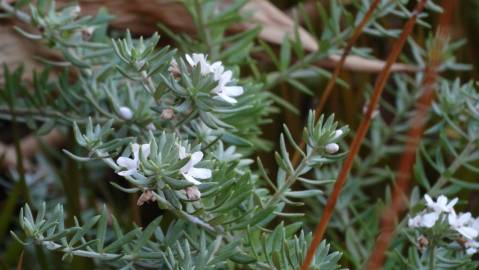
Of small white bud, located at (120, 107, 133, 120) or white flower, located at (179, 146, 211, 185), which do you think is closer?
white flower, located at (179, 146, 211, 185)

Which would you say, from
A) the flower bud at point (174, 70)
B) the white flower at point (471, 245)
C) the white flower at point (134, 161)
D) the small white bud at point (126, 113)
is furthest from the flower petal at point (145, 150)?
the white flower at point (471, 245)

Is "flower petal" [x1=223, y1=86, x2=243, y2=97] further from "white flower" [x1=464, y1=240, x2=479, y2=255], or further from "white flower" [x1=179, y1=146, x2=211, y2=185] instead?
"white flower" [x1=464, y1=240, x2=479, y2=255]

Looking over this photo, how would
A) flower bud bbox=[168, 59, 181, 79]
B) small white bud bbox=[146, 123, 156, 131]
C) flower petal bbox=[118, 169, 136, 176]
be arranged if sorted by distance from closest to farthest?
flower petal bbox=[118, 169, 136, 176], flower bud bbox=[168, 59, 181, 79], small white bud bbox=[146, 123, 156, 131]

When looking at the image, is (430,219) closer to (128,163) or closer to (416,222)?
(416,222)

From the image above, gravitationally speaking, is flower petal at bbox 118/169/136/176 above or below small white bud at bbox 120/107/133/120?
above

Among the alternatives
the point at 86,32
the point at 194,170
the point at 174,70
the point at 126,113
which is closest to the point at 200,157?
the point at 194,170

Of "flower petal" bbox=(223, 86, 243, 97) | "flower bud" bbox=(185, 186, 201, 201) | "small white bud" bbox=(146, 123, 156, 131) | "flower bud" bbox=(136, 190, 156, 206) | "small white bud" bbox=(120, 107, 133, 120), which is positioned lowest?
"small white bud" bbox=(146, 123, 156, 131)

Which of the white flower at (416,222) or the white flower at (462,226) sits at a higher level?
the white flower at (462,226)

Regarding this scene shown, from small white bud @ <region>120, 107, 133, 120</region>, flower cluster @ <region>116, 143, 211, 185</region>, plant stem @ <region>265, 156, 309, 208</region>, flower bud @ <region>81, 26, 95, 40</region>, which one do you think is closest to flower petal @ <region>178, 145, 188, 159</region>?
flower cluster @ <region>116, 143, 211, 185</region>

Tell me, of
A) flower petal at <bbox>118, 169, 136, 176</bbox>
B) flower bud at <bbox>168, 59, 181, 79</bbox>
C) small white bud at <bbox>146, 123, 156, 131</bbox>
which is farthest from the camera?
small white bud at <bbox>146, 123, 156, 131</bbox>

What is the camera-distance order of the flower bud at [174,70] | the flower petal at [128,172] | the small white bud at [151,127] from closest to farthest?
the flower petal at [128,172] < the flower bud at [174,70] < the small white bud at [151,127]

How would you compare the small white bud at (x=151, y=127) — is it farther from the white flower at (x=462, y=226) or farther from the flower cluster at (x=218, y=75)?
the white flower at (x=462, y=226)

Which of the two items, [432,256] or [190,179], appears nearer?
[190,179]
